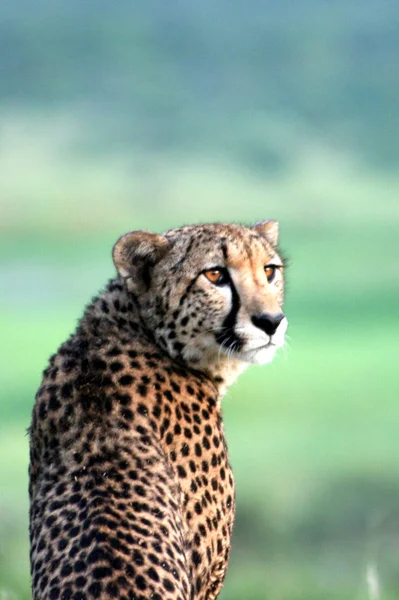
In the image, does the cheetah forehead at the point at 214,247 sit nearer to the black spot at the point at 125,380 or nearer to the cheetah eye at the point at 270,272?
the cheetah eye at the point at 270,272

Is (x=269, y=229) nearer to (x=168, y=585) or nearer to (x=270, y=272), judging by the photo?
(x=270, y=272)

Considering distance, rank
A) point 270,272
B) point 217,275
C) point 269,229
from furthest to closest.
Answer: point 269,229
point 270,272
point 217,275

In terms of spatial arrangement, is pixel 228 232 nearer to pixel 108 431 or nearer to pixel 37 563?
pixel 108 431

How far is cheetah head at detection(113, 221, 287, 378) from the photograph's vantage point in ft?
17.2

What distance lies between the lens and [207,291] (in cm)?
528

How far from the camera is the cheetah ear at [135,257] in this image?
17.8ft

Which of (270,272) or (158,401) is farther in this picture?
(270,272)

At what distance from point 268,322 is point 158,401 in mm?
414

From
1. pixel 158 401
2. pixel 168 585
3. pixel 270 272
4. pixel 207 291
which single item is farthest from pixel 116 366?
pixel 168 585

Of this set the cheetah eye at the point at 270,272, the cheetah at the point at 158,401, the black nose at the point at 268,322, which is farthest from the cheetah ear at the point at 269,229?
the black nose at the point at 268,322

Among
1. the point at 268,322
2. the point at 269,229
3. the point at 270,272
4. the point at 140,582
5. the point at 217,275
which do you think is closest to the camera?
the point at 140,582

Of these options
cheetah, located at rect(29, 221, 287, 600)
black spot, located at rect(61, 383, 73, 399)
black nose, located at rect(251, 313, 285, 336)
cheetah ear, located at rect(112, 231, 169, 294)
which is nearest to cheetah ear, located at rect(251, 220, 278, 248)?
cheetah, located at rect(29, 221, 287, 600)

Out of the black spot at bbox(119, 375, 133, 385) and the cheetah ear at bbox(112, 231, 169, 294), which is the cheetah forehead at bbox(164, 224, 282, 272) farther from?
the black spot at bbox(119, 375, 133, 385)

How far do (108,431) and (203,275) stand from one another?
58 cm
